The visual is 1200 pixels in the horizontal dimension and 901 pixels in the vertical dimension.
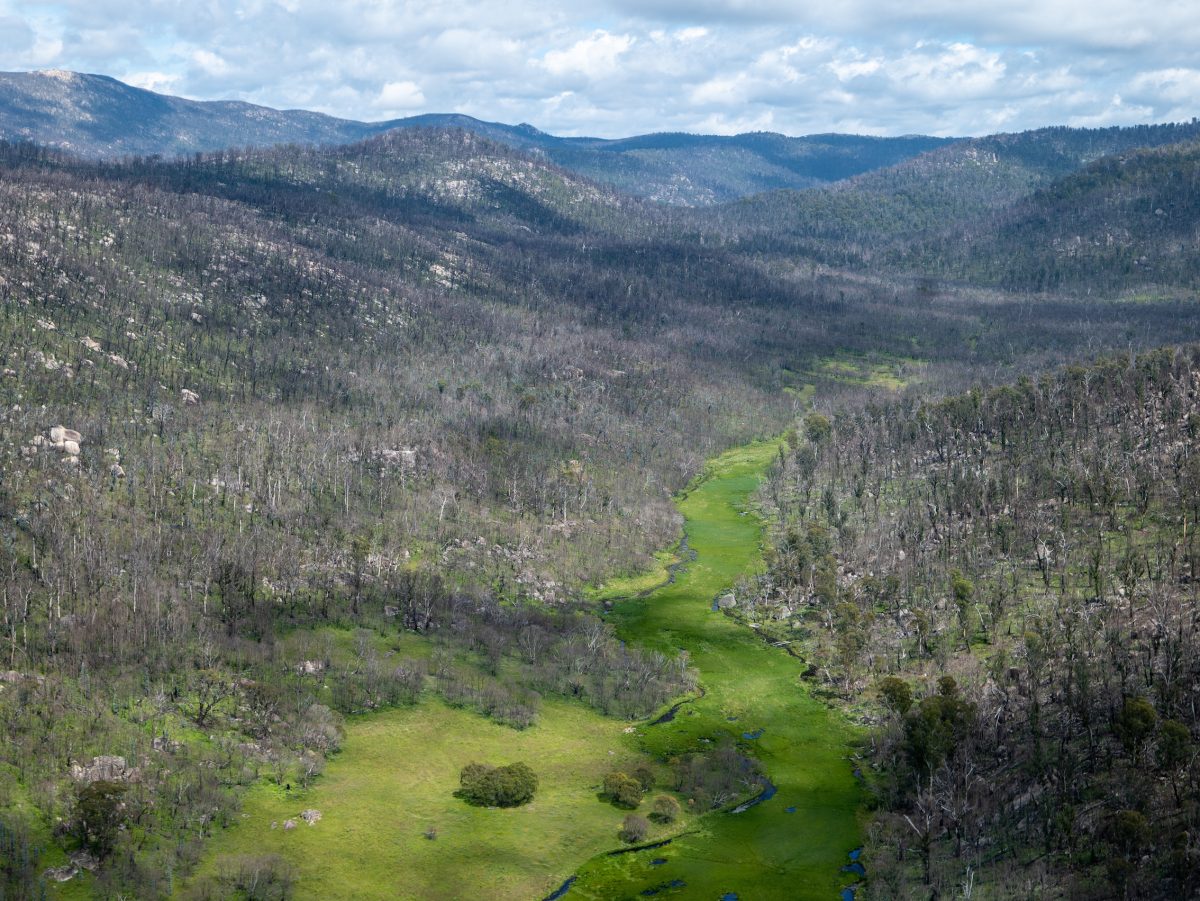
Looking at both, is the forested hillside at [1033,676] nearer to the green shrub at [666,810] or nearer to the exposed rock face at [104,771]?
the green shrub at [666,810]

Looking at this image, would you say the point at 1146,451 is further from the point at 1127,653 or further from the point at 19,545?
the point at 19,545

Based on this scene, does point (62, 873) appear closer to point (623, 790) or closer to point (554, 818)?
point (554, 818)

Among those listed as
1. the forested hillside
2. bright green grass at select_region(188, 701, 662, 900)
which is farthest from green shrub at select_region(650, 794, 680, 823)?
the forested hillside

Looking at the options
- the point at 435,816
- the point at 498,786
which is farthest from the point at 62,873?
the point at 498,786

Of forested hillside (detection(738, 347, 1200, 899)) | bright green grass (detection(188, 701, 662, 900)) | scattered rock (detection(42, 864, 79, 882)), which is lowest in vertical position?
bright green grass (detection(188, 701, 662, 900))

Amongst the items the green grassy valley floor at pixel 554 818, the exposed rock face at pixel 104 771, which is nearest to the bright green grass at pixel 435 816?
the green grassy valley floor at pixel 554 818

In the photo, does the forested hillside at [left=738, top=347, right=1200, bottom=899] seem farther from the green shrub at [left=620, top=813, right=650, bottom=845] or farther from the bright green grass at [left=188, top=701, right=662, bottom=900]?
the bright green grass at [left=188, top=701, right=662, bottom=900]

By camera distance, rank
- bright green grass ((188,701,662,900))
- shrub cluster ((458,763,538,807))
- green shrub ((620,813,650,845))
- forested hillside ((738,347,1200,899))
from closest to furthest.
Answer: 1. forested hillside ((738,347,1200,899))
2. bright green grass ((188,701,662,900))
3. green shrub ((620,813,650,845))
4. shrub cluster ((458,763,538,807))
